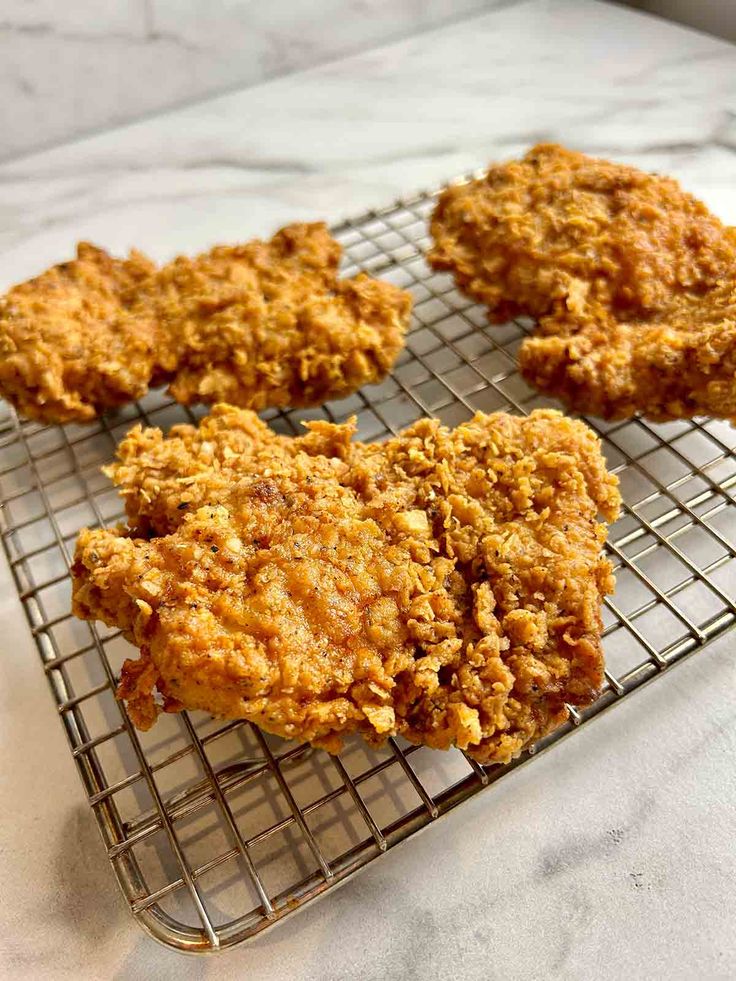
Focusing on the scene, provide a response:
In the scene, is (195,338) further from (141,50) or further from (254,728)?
(141,50)

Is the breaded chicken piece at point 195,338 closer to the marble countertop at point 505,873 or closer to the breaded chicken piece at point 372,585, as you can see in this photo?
the breaded chicken piece at point 372,585

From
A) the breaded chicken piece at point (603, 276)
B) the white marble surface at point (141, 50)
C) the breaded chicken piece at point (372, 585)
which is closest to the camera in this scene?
the breaded chicken piece at point (372, 585)

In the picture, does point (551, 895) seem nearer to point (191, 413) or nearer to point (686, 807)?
point (686, 807)

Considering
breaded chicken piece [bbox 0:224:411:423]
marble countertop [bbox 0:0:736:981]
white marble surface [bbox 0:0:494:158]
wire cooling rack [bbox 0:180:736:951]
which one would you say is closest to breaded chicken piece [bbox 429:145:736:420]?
wire cooling rack [bbox 0:180:736:951]

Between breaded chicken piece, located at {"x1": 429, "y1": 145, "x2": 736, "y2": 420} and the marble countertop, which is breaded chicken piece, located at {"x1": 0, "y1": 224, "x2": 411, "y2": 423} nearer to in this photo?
breaded chicken piece, located at {"x1": 429, "y1": 145, "x2": 736, "y2": 420}

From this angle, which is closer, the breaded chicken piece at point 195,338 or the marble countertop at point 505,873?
the marble countertop at point 505,873

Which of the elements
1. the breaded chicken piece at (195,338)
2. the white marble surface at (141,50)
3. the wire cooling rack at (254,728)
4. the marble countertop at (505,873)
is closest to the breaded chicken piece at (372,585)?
the wire cooling rack at (254,728)
